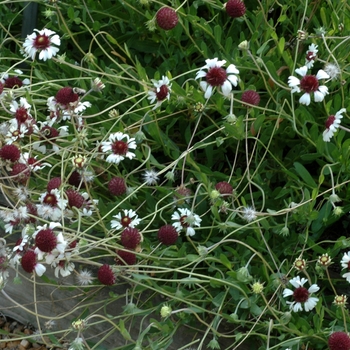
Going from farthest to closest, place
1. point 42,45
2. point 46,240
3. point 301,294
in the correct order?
point 42,45, point 301,294, point 46,240

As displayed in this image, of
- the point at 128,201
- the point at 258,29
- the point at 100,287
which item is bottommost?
the point at 100,287

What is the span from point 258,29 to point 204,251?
0.75m

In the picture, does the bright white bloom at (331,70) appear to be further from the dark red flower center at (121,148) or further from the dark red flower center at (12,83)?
the dark red flower center at (12,83)

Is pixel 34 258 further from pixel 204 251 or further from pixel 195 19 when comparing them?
pixel 195 19

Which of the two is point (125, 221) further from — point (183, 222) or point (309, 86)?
point (309, 86)

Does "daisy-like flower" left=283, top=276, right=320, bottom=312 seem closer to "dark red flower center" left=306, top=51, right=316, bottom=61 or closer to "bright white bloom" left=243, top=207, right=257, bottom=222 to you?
"bright white bloom" left=243, top=207, right=257, bottom=222

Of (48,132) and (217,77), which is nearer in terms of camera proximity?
(217,77)

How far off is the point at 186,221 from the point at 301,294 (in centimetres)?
30

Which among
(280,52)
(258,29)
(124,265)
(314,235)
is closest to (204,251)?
(124,265)

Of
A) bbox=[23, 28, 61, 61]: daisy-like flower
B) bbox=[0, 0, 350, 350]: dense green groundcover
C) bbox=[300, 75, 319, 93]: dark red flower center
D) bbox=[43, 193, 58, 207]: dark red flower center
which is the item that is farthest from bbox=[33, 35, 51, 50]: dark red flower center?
bbox=[300, 75, 319, 93]: dark red flower center

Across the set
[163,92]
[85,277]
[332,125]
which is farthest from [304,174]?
[85,277]

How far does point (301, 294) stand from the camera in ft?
5.34

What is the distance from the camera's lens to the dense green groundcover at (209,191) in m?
1.65

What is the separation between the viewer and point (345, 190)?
1885 mm
